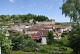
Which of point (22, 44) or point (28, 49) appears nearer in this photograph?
point (28, 49)

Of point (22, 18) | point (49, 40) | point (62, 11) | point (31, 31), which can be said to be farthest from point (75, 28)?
point (22, 18)

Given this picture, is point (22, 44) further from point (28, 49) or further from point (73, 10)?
point (73, 10)

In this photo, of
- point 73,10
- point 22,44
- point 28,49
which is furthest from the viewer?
point 22,44

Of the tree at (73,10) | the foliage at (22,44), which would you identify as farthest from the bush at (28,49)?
the tree at (73,10)

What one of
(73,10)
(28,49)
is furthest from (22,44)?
(73,10)

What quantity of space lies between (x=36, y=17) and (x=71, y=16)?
72967 mm

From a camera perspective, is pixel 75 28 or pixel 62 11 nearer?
pixel 75 28

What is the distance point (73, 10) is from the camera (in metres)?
27.3

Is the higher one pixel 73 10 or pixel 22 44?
pixel 73 10

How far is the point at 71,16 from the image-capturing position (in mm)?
27719

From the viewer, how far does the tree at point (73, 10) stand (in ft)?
89.5

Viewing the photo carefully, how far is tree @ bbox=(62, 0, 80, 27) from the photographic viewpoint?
2727 cm

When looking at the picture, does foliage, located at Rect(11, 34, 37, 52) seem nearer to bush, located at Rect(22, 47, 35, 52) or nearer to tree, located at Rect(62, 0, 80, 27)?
bush, located at Rect(22, 47, 35, 52)

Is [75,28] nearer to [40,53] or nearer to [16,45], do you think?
[40,53]
